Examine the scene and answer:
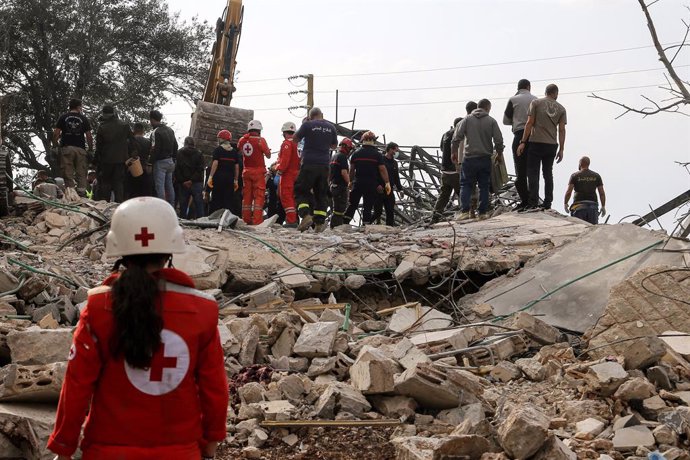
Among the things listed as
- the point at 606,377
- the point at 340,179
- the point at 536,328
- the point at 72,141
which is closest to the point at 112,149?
the point at 72,141

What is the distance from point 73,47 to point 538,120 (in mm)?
17677

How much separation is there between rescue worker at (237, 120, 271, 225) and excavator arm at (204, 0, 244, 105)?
740cm

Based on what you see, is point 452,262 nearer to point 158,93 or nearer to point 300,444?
point 300,444

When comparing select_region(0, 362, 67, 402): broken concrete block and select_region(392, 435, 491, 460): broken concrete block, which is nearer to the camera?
select_region(392, 435, 491, 460): broken concrete block

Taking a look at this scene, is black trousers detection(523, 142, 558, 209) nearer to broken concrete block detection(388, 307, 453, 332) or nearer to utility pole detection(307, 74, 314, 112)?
broken concrete block detection(388, 307, 453, 332)

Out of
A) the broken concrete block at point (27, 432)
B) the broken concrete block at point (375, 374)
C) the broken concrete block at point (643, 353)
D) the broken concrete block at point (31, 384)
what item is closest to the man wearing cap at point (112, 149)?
the broken concrete block at point (375, 374)

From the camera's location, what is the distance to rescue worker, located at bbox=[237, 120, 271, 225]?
13219mm

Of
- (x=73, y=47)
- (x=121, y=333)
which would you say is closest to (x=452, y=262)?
(x=121, y=333)

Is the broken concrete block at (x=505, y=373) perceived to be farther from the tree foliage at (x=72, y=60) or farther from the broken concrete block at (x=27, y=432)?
the tree foliage at (x=72, y=60)

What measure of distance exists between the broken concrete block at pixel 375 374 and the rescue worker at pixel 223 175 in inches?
311

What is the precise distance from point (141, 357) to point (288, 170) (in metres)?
10.0

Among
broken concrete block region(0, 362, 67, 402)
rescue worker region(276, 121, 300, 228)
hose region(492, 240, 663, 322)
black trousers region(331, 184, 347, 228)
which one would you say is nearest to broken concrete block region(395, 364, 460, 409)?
broken concrete block region(0, 362, 67, 402)

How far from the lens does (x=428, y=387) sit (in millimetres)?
5770

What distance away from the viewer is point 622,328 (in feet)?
23.6
